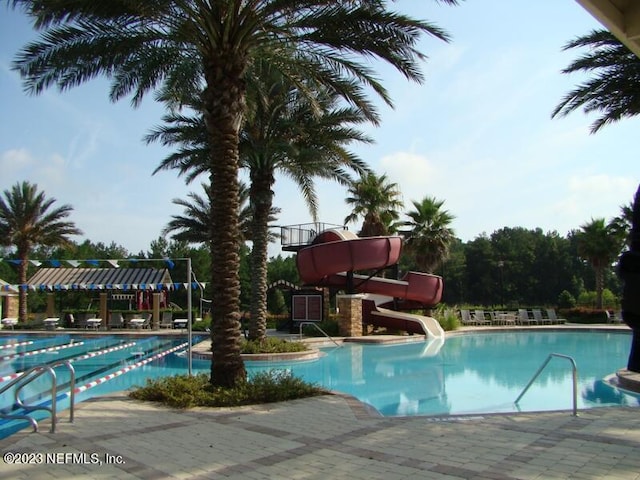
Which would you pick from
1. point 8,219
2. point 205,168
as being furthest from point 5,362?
point 8,219

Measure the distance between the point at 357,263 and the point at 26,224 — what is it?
2300 centimetres

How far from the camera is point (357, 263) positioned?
81.1ft

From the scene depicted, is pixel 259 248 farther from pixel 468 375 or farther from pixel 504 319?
pixel 504 319

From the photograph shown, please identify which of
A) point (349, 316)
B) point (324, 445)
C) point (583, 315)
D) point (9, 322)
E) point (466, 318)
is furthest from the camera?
point (583, 315)

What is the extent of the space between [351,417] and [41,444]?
406 cm

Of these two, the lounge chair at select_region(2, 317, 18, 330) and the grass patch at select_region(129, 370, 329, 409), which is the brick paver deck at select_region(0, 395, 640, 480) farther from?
the lounge chair at select_region(2, 317, 18, 330)

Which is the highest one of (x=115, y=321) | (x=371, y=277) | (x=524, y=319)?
(x=371, y=277)

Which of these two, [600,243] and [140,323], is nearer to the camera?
[140,323]

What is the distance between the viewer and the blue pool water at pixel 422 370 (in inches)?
444

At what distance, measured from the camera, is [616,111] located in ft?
50.2

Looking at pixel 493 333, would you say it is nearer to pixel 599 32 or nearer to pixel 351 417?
pixel 599 32

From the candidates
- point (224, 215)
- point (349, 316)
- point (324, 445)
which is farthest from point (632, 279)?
point (349, 316)

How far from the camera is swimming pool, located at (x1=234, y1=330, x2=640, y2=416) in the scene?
11.1m

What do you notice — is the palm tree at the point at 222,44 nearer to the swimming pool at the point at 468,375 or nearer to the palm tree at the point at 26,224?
the swimming pool at the point at 468,375
